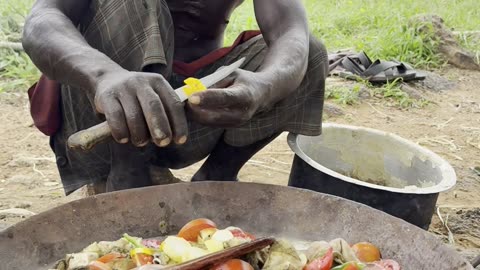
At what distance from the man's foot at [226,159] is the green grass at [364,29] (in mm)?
2144

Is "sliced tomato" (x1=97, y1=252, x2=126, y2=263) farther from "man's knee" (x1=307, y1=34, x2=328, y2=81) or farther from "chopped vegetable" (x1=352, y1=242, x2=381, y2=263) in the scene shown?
"man's knee" (x1=307, y1=34, x2=328, y2=81)

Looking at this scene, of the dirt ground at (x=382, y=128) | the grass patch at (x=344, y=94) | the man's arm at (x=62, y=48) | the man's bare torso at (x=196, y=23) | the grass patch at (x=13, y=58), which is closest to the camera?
the man's arm at (x=62, y=48)

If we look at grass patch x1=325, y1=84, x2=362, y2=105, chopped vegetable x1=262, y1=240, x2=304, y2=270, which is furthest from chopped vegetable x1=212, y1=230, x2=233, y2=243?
grass patch x1=325, y1=84, x2=362, y2=105

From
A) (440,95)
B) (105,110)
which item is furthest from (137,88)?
(440,95)

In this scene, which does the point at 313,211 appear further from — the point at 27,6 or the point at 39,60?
the point at 27,6

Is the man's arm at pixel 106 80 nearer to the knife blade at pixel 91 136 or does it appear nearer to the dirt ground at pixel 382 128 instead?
the knife blade at pixel 91 136

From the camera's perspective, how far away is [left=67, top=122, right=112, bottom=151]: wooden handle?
135 centimetres

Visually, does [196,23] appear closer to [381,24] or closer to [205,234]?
[205,234]

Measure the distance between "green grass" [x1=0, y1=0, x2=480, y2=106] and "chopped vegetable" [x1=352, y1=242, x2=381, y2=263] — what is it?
2.93 meters

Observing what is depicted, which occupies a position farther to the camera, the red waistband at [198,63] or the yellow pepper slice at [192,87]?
the red waistband at [198,63]

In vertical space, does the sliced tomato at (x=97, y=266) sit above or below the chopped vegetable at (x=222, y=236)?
above

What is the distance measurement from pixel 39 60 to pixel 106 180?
2.35 feet

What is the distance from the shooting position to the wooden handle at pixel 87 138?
1354 mm

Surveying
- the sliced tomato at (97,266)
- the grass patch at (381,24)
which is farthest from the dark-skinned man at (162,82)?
the grass patch at (381,24)
